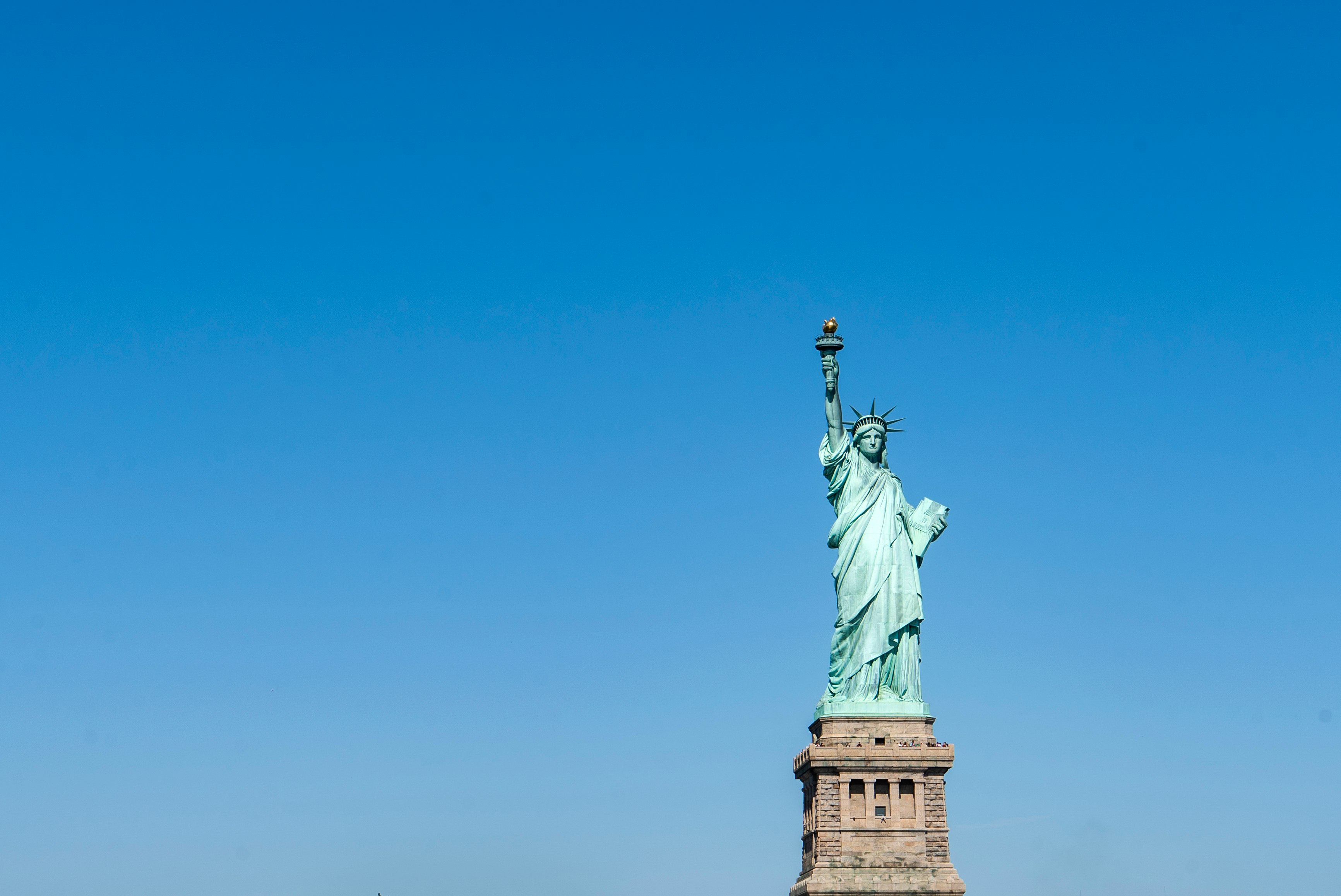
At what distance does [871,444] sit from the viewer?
53.7 metres

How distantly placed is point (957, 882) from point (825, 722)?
5.51 m

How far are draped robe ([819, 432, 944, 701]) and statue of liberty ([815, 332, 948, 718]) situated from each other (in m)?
0.02

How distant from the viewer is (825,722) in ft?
169

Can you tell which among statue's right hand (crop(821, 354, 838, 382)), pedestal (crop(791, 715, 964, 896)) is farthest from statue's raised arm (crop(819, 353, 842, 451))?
pedestal (crop(791, 715, 964, 896))

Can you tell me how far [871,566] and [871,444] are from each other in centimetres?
359

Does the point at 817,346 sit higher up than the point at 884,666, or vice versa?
the point at 817,346

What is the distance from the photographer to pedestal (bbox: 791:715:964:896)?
49.9 meters

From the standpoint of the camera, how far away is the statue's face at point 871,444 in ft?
176

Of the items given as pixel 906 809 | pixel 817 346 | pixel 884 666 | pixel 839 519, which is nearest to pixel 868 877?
pixel 906 809

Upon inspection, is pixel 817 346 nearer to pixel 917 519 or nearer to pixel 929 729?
pixel 917 519

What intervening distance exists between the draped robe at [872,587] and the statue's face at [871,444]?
6.5 inches

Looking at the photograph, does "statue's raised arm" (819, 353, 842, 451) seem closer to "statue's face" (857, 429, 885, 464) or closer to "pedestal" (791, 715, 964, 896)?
"statue's face" (857, 429, 885, 464)

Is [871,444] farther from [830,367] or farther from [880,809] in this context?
[880,809]

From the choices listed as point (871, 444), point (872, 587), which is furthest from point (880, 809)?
point (871, 444)
